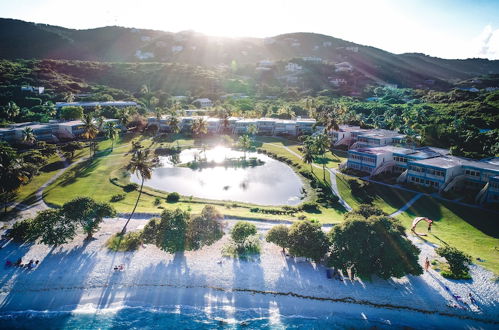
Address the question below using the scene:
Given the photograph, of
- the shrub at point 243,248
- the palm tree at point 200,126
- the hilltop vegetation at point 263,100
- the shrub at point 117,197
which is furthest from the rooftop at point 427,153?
the palm tree at point 200,126

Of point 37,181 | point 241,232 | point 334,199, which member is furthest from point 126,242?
point 334,199

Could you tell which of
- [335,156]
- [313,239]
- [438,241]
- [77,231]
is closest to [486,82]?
[335,156]

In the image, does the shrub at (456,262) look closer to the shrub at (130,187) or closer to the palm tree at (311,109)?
the shrub at (130,187)

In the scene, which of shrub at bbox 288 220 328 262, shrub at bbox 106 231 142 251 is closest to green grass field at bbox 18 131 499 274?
shrub at bbox 106 231 142 251

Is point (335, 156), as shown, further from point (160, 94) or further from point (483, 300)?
point (160, 94)

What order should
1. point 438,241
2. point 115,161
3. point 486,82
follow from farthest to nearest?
point 486,82 → point 115,161 → point 438,241

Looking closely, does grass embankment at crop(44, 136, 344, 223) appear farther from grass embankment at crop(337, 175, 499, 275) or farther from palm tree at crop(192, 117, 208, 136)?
palm tree at crop(192, 117, 208, 136)

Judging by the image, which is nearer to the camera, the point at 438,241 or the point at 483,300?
the point at 483,300
